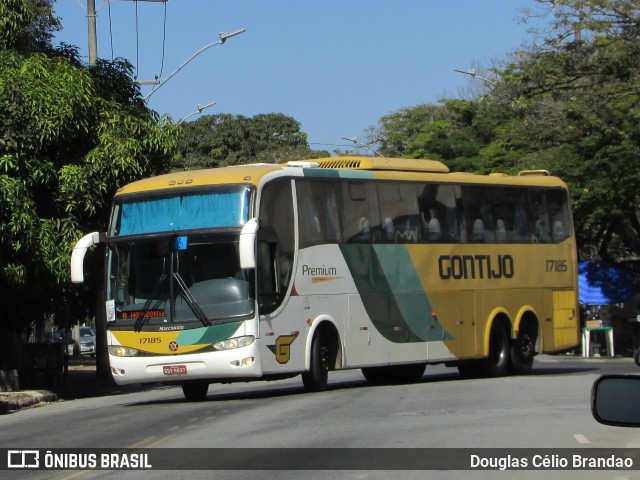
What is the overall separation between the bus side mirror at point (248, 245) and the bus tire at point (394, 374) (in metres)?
6.77

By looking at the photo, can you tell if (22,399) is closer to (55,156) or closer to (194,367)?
(55,156)

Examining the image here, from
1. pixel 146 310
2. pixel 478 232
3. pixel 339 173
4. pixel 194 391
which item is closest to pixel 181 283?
pixel 146 310

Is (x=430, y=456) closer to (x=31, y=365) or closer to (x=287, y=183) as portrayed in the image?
(x=287, y=183)

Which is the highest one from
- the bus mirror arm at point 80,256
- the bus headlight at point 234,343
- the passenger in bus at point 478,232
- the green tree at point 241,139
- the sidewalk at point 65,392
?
the green tree at point 241,139

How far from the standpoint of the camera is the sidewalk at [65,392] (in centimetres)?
2189

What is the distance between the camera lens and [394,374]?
23750 mm

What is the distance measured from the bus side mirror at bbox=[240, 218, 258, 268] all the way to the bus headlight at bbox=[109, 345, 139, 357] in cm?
262

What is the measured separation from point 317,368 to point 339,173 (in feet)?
11.3

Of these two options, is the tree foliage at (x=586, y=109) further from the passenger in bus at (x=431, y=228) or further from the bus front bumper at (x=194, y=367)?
the bus front bumper at (x=194, y=367)

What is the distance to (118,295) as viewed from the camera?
19.0 meters

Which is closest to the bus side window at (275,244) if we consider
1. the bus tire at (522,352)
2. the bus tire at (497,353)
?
the bus tire at (497,353)

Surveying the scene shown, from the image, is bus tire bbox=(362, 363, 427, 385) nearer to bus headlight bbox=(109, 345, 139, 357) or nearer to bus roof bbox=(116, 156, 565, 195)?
bus roof bbox=(116, 156, 565, 195)

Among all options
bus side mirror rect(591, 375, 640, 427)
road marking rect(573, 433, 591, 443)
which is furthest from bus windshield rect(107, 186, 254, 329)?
bus side mirror rect(591, 375, 640, 427)

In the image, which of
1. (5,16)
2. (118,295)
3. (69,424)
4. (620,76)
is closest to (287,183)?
(118,295)
